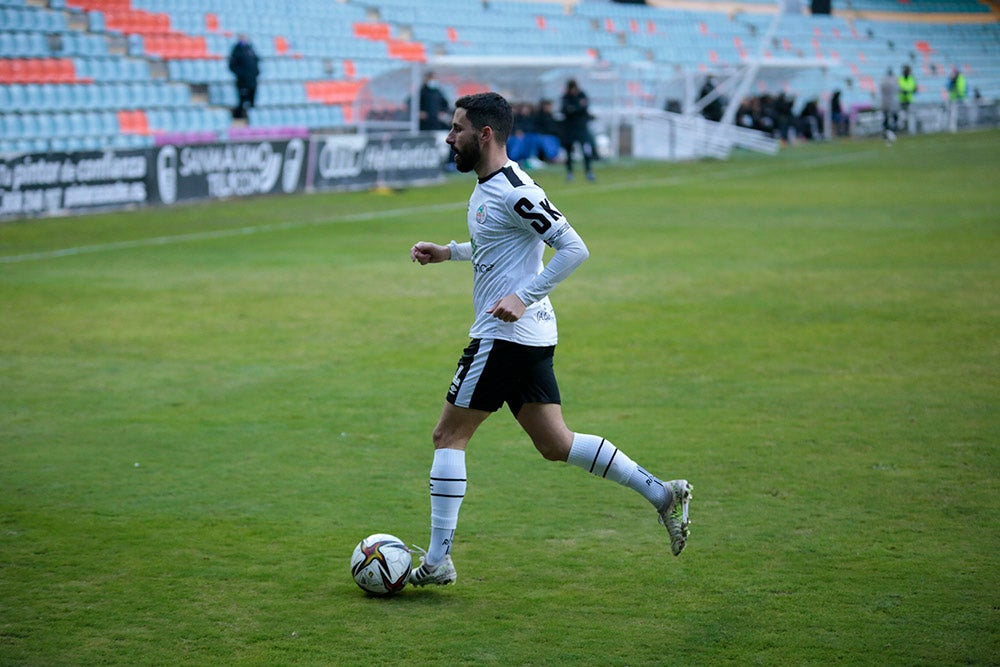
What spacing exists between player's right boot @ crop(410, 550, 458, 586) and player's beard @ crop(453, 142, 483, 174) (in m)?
1.60

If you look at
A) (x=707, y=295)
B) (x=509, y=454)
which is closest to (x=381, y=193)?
(x=707, y=295)

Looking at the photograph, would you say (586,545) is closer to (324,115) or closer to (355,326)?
(355,326)

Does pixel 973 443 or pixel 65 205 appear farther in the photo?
pixel 65 205

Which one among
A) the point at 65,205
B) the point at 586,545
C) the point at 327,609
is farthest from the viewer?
the point at 65,205

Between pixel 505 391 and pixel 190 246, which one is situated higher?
pixel 505 391

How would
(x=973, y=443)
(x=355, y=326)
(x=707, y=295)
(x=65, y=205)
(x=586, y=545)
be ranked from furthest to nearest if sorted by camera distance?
1. (x=65, y=205)
2. (x=707, y=295)
3. (x=355, y=326)
4. (x=973, y=443)
5. (x=586, y=545)

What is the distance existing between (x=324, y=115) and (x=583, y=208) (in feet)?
34.5

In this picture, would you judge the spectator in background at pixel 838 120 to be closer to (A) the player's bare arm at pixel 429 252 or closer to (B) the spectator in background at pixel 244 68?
(B) the spectator in background at pixel 244 68

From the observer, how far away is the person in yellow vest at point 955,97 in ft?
161

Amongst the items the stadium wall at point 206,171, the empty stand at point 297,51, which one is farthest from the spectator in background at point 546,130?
the stadium wall at point 206,171

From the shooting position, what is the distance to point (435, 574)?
5207 millimetres

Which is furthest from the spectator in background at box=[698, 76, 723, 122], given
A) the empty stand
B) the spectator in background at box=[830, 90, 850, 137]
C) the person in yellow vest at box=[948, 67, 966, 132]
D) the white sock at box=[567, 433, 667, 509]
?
the white sock at box=[567, 433, 667, 509]

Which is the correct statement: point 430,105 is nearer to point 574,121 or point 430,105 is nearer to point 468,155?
point 574,121

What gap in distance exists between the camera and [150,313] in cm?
1216
